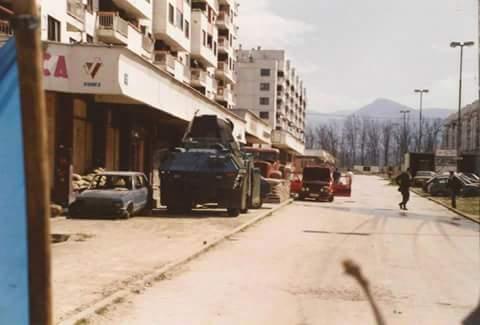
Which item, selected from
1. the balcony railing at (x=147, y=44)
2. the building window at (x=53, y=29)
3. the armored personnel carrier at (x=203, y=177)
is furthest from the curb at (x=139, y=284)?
the balcony railing at (x=147, y=44)

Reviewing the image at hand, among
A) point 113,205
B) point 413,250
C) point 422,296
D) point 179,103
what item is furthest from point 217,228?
point 179,103

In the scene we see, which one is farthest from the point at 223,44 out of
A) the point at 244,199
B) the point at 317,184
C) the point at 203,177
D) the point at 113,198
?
the point at 113,198

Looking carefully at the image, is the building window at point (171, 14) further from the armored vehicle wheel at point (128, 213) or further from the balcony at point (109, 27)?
the armored vehicle wheel at point (128, 213)

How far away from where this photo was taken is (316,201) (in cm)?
3747

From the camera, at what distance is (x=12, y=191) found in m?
2.82

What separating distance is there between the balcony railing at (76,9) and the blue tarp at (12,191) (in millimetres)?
29744

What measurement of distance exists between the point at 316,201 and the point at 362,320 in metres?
30.1

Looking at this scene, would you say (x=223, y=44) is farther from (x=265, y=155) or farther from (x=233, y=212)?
(x=233, y=212)

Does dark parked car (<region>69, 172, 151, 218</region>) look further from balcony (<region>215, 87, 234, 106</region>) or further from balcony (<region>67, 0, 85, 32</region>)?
balcony (<region>215, 87, 234, 106</region>)

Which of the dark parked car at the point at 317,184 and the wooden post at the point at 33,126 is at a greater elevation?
the wooden post at the point at 33,126

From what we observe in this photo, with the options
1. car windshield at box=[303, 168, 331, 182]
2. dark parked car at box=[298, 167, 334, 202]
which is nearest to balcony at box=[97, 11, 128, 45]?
car windshield at box=[303, 168, 331, 182]

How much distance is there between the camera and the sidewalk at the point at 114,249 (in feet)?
28.6

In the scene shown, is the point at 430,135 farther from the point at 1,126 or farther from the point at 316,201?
the point at 1,126

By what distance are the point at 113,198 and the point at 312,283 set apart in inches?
427
